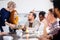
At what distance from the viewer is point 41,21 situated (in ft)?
4.00

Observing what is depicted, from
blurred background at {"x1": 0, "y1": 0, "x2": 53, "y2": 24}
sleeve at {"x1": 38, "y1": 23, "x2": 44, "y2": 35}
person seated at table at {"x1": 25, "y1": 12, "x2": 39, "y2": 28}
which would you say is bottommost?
sleeve at {"x1": 38, "y1": 23, "x2": 44, "y2": 35}

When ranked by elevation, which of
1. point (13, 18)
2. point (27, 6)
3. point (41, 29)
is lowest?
point (41, 29)

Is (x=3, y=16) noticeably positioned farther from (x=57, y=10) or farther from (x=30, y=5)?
(x=57, y=10)

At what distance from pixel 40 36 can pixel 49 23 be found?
0.46ft

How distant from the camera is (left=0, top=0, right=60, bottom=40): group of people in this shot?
3.89 ft

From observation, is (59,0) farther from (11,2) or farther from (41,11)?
(11,2)

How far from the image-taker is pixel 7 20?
4.06 ft

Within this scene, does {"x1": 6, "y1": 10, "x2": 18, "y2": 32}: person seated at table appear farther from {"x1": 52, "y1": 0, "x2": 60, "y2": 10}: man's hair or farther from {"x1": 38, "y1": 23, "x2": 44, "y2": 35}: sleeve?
{"x1": 52, "y1": 0, "x2": 60, "y2": 10}: man's hair

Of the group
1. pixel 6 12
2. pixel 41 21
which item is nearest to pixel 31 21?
pixel 41 21

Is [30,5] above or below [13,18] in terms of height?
above

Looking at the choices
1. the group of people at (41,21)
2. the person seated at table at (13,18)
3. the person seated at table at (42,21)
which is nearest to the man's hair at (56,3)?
the group of people at (41,21)

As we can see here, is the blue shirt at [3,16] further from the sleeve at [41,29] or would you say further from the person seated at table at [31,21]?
the sleeve at [41,29]

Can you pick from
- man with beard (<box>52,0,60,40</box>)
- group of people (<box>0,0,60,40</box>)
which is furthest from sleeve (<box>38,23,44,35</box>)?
man with beard (<box>52,0,60,40</box>)

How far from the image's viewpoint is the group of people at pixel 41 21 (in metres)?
1.19
